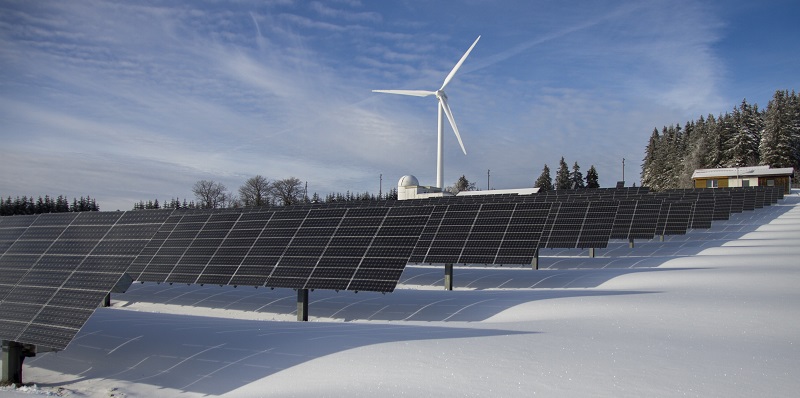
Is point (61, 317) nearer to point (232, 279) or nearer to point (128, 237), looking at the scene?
point (128, 237)

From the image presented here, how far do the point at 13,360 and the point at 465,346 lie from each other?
982cm

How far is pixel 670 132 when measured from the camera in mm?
161500

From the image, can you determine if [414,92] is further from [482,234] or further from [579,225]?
[482,234]

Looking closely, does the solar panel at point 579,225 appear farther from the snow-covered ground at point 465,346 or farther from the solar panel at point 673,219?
the solar panel at point 673,219

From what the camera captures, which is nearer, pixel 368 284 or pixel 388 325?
pixel 388 325

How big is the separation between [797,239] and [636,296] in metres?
31.1

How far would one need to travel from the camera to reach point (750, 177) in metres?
101

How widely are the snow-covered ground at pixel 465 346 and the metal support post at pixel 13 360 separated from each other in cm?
53

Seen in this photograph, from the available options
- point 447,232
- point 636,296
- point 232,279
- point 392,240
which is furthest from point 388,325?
point 447,232

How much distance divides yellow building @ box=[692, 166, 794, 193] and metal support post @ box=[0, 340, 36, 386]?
111796 millimetres

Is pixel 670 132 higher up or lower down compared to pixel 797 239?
higher up

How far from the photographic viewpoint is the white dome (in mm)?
78875

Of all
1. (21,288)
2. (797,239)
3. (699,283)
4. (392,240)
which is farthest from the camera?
(797,239)

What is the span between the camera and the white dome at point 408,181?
78875 mm
